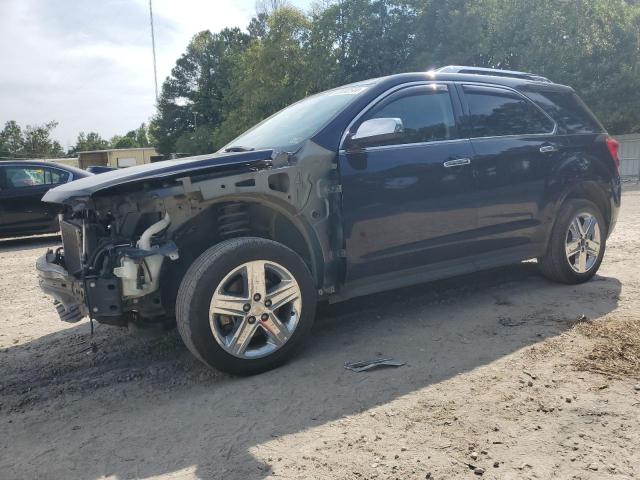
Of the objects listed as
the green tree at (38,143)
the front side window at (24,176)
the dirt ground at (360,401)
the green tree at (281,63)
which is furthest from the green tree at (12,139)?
the dirt ground at (360,401)

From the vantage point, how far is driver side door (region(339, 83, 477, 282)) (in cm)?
393

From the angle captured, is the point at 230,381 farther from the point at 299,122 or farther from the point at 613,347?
the point at 613,347

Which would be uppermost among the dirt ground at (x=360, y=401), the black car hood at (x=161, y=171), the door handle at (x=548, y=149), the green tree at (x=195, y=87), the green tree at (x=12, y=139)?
the green tree at (x=195, y=87)

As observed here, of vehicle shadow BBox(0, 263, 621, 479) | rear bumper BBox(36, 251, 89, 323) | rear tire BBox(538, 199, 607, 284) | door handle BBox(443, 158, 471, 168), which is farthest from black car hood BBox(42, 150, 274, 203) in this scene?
rear tire BBox(538, 199, 607, 284)

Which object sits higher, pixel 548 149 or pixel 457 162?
pixel 548 149

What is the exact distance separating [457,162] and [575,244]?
1661mm

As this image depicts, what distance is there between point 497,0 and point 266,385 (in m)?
25.6

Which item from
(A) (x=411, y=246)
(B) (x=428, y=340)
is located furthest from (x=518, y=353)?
(A) (x=411, y=246)

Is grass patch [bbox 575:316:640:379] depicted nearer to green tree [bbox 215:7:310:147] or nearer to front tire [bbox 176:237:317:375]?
front tire [bbox 176:237:317:375]

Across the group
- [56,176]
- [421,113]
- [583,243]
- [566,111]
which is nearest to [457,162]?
[421,113]

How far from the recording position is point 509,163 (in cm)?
462

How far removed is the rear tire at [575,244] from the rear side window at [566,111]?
0.69 metres

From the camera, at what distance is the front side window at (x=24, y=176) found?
31.5 feet

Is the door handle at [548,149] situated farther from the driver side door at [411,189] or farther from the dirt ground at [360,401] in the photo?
the dirt ground at [360,401]
